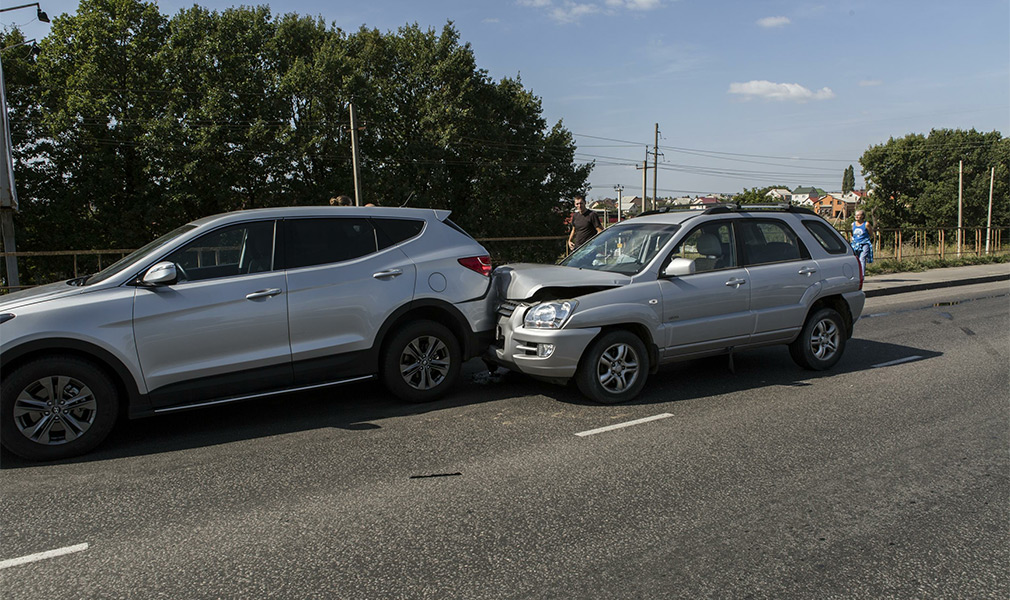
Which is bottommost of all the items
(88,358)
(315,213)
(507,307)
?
(88,358)

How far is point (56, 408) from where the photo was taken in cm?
483

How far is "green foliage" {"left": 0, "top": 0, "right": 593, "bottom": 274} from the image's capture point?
116 ft

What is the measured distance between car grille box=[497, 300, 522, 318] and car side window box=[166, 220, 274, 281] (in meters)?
2.14

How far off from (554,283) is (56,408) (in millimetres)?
4030

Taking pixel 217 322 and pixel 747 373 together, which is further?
pixel 747 373

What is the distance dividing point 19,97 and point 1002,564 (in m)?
44.3

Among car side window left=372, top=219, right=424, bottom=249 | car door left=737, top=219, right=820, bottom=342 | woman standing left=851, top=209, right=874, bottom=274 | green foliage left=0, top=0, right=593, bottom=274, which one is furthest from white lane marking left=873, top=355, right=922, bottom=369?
green foliage left=0, top=0, right=593, bottom=274

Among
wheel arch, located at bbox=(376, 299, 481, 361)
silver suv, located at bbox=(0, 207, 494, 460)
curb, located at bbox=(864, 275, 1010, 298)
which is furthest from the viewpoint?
curb, located at bbox=(864, 275, 1010, 298)

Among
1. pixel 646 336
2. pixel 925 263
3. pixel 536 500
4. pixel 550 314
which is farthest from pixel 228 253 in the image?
pixel 925 263

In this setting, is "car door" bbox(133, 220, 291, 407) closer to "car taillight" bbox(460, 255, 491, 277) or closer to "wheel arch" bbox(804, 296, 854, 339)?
"car taillight" bbox(460, 255, 491, 277)

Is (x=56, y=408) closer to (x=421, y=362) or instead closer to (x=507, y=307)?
(x=421, y=362)

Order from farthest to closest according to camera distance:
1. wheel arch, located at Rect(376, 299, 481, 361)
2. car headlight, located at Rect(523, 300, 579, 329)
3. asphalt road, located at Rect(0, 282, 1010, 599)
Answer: wheel arch, located at Rect(376, 299, 481, 361), car headlight, located at Rect(523, 300, 579, 329), asphalt road, located at Rect(0, 282, 1010, 599)

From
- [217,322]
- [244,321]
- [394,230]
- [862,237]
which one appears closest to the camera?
[217,322]

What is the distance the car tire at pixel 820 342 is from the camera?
730 cm
